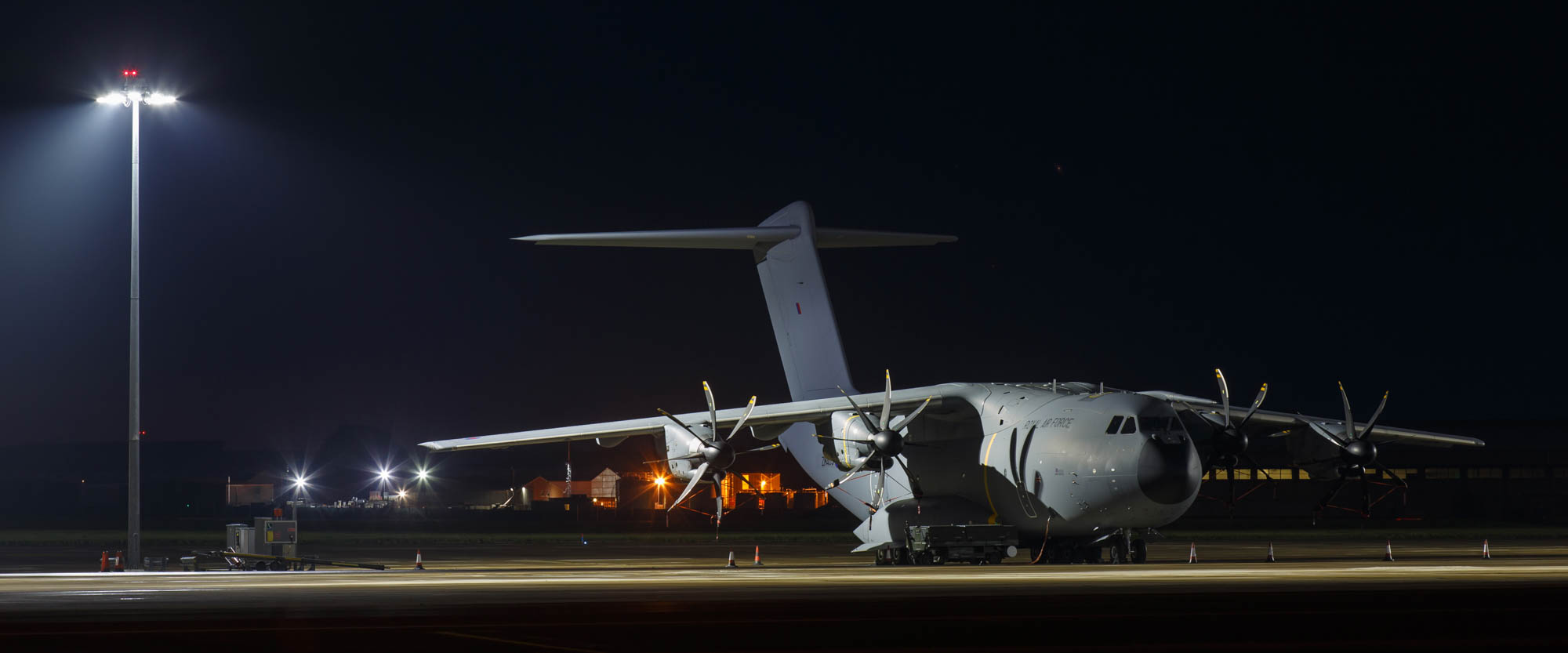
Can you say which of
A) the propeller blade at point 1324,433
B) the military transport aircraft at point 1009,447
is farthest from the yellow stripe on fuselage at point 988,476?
the propeller blade at point 1324,433

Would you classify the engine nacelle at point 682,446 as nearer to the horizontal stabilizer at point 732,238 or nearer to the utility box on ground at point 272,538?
the horizontal stabilizer at point 732,238

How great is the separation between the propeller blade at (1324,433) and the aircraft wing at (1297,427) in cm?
4

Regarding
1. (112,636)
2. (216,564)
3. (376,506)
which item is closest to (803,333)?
(216,564)

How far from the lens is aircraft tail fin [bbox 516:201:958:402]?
34.5 m

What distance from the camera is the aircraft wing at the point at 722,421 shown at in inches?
1155

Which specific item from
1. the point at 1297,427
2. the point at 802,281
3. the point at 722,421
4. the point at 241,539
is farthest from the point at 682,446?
the point at 1297,427

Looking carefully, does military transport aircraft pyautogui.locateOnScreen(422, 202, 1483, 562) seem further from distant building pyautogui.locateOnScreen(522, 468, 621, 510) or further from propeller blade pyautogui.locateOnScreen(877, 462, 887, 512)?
distant building pyautogui.locateOnScreen(522, 468, 621, 510)

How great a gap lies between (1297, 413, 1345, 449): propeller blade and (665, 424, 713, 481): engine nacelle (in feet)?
39.8

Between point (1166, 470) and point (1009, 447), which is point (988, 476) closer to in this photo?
point (1009, 447)

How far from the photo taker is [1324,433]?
2995 centimetres

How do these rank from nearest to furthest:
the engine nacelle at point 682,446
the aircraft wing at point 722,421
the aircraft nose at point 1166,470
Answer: the aircraft nose at point 1166,470 < the engine nacelle at point 682,446 < the aircraft wing at point 722,421

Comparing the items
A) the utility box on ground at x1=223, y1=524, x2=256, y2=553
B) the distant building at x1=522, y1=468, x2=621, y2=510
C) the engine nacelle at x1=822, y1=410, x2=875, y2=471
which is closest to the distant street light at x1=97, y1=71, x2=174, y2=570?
the utility box on ground at x1=223, y1=524, x2=256, y2=553

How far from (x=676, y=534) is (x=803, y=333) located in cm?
1747

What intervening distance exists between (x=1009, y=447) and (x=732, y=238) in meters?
8.78
